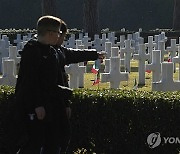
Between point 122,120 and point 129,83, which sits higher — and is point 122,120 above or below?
above

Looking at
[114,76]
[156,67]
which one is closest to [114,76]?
[114,76]

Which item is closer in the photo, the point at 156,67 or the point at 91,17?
the point at 156,67

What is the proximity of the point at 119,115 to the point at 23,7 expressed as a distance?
3926cm

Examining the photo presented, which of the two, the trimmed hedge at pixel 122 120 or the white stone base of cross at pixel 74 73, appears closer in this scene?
the trimmed hedge at pixel 122 120

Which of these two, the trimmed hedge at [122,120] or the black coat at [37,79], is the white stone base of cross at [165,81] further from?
the black coat at [37,79]

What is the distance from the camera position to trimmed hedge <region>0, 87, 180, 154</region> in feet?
18.7

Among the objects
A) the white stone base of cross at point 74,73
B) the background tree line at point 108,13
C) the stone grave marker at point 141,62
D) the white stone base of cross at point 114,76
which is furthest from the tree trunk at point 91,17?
the background tree line at point 108,13

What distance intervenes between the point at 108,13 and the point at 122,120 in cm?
4027

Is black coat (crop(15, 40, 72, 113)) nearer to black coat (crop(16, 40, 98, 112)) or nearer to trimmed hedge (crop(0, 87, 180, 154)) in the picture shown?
black coat (crop(16, 40, 98, 112))

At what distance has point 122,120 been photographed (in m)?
5.80

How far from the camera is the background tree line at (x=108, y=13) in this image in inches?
1725

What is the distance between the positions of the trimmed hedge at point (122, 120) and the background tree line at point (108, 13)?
3837cm

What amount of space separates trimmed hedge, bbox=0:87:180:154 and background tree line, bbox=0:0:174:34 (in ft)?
126

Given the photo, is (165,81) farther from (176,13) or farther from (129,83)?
(176,13)
